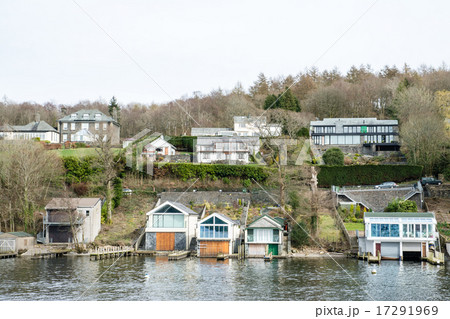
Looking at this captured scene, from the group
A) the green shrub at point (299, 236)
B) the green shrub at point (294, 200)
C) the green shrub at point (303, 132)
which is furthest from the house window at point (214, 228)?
the green shrub at point (303, 132)

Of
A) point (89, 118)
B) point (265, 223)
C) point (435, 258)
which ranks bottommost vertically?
point (435, 258)

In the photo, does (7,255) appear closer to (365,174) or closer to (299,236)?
(299,236)

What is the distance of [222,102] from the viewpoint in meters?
102

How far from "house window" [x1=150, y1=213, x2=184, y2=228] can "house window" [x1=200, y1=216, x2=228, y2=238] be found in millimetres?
2974

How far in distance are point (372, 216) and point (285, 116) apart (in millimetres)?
40066

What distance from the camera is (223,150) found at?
73.2 meters

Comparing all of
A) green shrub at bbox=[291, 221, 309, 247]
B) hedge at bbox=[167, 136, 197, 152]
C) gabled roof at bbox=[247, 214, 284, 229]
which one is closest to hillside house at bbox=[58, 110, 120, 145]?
hedge at bbox=[167, 136, 197, 152]

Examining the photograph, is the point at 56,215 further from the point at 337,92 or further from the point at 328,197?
the point at 337,92

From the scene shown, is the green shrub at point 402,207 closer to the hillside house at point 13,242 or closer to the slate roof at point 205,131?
the hillside house at point 13,242

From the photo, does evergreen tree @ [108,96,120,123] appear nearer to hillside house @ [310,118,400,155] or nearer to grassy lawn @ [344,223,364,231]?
hillside house @ [310,118,400,155]

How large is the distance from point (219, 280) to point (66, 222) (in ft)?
67.6

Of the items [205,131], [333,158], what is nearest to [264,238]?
[333,158]

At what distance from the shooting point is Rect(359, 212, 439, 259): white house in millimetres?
44344

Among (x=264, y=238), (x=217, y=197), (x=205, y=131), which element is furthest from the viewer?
(x=205, y=131)
